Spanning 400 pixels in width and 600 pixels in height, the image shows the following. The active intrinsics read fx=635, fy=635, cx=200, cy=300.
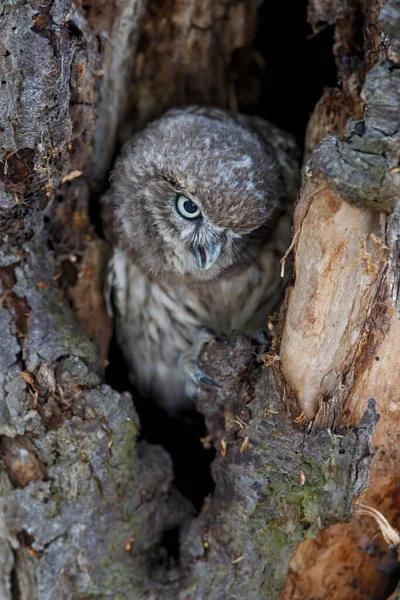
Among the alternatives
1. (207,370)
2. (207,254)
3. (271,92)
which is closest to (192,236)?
(207,254)

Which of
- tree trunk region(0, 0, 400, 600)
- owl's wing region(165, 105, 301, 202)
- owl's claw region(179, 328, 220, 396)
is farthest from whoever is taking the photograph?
owl's wing region(165, 105, 301, 202)

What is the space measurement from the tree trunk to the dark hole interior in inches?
16.3

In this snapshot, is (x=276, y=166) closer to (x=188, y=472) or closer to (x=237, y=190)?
(x=237, y=190)

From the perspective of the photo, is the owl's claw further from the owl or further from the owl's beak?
the owl's beak

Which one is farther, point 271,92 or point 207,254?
point 271,92

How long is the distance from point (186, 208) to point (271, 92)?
1.29 metres

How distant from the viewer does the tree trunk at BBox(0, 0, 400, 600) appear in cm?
173

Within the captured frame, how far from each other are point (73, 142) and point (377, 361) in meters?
1.27

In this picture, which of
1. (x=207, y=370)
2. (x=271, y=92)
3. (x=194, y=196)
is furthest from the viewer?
(x=271, y=92)

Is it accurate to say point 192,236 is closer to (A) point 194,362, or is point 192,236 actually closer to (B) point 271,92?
(A) point 194,362

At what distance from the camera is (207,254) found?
2.16m

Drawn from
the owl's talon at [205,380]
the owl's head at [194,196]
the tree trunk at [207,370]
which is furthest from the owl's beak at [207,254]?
the owl's talon at [205,380]

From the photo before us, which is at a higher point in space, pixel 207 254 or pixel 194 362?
pixel 207 254

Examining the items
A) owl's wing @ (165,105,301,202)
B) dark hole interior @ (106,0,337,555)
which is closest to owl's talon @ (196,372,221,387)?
dark hole interior @ (106,0,337,555)
